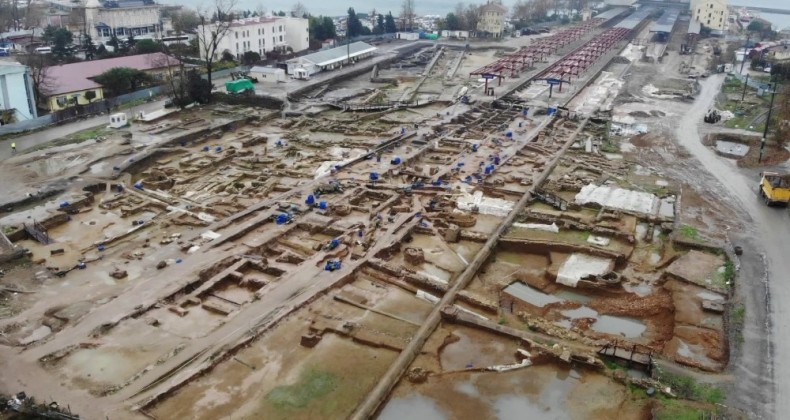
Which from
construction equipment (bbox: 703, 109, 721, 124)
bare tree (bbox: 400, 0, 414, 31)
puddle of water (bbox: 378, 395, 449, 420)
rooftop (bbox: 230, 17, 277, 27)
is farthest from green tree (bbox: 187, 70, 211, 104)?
bare tree (bbox: 400, 0, 414, 31)

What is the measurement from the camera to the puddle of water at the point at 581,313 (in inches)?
752

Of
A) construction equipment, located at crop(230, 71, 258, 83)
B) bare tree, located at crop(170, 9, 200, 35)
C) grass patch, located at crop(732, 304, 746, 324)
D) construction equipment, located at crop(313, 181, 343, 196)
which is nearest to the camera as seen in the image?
grass patch, located at crop(732, 304, 746, 324)

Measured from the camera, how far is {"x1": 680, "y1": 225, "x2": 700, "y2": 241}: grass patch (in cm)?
2322

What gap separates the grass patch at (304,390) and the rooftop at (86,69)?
35.3 metres

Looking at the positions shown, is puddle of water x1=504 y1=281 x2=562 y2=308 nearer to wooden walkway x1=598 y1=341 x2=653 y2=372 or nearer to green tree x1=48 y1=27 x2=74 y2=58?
wooden walkway x1=598 y1=341 x2=653 y2=372

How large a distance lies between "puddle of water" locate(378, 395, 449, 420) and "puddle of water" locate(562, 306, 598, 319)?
6.61 meters

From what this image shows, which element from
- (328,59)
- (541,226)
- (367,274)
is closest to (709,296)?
(541,226)

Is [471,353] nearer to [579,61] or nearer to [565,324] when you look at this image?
[565,324]

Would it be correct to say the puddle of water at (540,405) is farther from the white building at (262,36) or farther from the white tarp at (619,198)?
the white building at (262,36)

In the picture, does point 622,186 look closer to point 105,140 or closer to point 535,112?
point 535,112

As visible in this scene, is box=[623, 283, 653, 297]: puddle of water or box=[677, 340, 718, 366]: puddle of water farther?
box=[623, 283, 653, 297]: puddle of water

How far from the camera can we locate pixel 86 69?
45.6m

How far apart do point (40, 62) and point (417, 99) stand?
90.5 feet

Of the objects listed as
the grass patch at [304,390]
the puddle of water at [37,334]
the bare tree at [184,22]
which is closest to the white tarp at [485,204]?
the grass patch at [304,390]
